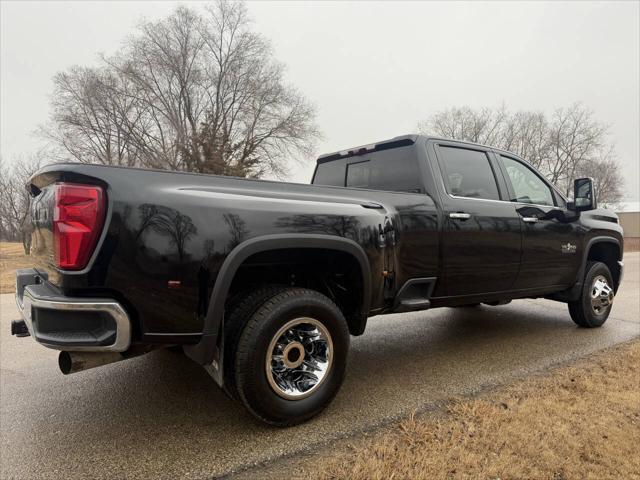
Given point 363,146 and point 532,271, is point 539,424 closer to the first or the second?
point 532,271

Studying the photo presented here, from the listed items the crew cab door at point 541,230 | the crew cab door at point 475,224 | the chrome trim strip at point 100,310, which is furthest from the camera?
the crew cab door at point 541,230

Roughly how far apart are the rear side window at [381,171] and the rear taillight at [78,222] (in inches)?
97.1

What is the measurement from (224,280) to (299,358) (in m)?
0.74

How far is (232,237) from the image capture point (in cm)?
237

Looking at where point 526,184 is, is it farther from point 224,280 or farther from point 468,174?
point 224,280

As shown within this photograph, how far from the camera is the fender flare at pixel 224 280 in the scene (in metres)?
2.34

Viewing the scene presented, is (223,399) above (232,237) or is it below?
below

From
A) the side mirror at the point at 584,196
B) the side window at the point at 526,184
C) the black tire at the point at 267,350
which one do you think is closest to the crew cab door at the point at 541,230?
the side window at the point at 526,184

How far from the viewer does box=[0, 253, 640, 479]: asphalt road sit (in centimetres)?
235

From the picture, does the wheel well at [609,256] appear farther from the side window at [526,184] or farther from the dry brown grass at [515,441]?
the dry brown grass at [515,441]

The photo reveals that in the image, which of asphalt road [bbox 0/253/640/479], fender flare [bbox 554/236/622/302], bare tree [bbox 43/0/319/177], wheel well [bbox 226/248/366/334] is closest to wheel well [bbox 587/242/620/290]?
fender flare [bbox 554/236/622/302]

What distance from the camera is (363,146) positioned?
414 cm

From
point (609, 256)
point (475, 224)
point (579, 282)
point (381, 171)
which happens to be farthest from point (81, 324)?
point (609, 256)

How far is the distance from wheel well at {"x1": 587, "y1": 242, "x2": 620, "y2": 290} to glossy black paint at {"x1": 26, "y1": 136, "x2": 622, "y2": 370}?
200 centimetres
